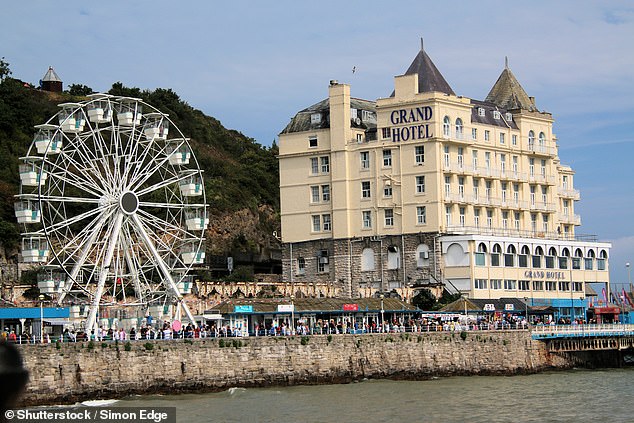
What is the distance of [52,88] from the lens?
123 meters

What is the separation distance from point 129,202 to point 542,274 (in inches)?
1749

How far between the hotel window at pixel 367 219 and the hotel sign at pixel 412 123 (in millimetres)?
6660

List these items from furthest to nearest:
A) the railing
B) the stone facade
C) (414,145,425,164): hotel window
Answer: (414,145,425,164): hotel window < the stone facade < the railing

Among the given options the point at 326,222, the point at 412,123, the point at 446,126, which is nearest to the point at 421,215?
the point at 412,123

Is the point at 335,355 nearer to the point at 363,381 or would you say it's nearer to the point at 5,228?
the point at 363,381

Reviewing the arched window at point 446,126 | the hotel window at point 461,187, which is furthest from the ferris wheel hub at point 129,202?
the hotel window at point 461,187

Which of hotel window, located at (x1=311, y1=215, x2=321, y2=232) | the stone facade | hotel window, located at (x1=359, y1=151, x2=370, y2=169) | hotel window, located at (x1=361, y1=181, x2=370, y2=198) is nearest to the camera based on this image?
the stone facade

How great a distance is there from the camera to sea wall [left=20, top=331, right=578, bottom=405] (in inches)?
1913

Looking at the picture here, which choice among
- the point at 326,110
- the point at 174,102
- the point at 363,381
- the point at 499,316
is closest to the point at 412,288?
the point at 499,316

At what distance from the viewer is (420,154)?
8738 centimetres

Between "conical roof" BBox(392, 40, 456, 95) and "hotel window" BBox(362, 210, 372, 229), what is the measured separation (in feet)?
36.8

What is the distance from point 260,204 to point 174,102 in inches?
840

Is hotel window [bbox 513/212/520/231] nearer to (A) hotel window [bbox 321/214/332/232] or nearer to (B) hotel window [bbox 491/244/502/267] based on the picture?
(B) hotel window [bbox 491/244/502/267]

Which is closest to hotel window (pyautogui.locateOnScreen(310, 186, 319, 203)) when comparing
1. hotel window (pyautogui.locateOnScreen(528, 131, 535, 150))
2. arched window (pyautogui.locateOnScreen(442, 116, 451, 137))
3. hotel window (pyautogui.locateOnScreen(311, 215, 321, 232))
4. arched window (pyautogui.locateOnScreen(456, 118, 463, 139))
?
hotel window (pyautogui.locateOnScreen(311, 215, 321, 232))
